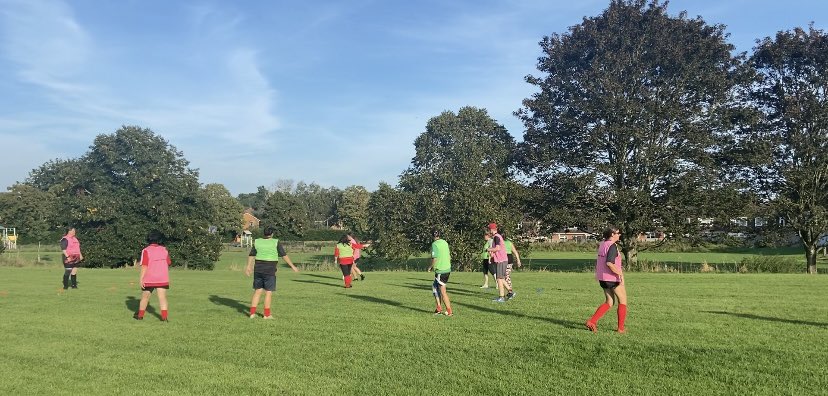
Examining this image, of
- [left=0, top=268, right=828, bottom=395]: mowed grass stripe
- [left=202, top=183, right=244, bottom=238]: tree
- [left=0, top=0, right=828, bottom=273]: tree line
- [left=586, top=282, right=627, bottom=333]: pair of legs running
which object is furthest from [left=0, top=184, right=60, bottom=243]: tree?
[left=586, top=282, right=627, bottom=333]: pair of legs running

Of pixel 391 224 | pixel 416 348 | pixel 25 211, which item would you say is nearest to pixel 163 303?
pixel 416 348

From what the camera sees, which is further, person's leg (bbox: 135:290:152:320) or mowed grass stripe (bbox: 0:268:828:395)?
person's leg (bbox: 135:290:152:320)

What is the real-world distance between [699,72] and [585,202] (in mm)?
9329

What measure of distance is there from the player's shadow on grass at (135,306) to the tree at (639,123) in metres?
23.6

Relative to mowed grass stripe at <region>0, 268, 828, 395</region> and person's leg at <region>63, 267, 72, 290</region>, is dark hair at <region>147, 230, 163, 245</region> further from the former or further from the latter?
person's leg at <region>63, 267, 72, 290</region>

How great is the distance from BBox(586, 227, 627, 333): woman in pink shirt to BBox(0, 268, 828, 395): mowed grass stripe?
0.35 meters

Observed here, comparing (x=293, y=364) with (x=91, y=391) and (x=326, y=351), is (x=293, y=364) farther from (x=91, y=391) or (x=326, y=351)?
(x=91, y=391)

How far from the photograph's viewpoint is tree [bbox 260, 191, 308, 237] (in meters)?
88.9

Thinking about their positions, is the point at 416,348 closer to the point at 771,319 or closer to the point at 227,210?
the point at 771,319

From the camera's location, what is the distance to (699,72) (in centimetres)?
3378

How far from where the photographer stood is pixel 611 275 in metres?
10.2

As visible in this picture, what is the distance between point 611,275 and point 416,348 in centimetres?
356

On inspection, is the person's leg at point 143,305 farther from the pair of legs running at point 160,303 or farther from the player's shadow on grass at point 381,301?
the player's shadow on grass at point 381,301

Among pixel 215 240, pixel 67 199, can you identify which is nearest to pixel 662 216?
pixel 215 240
